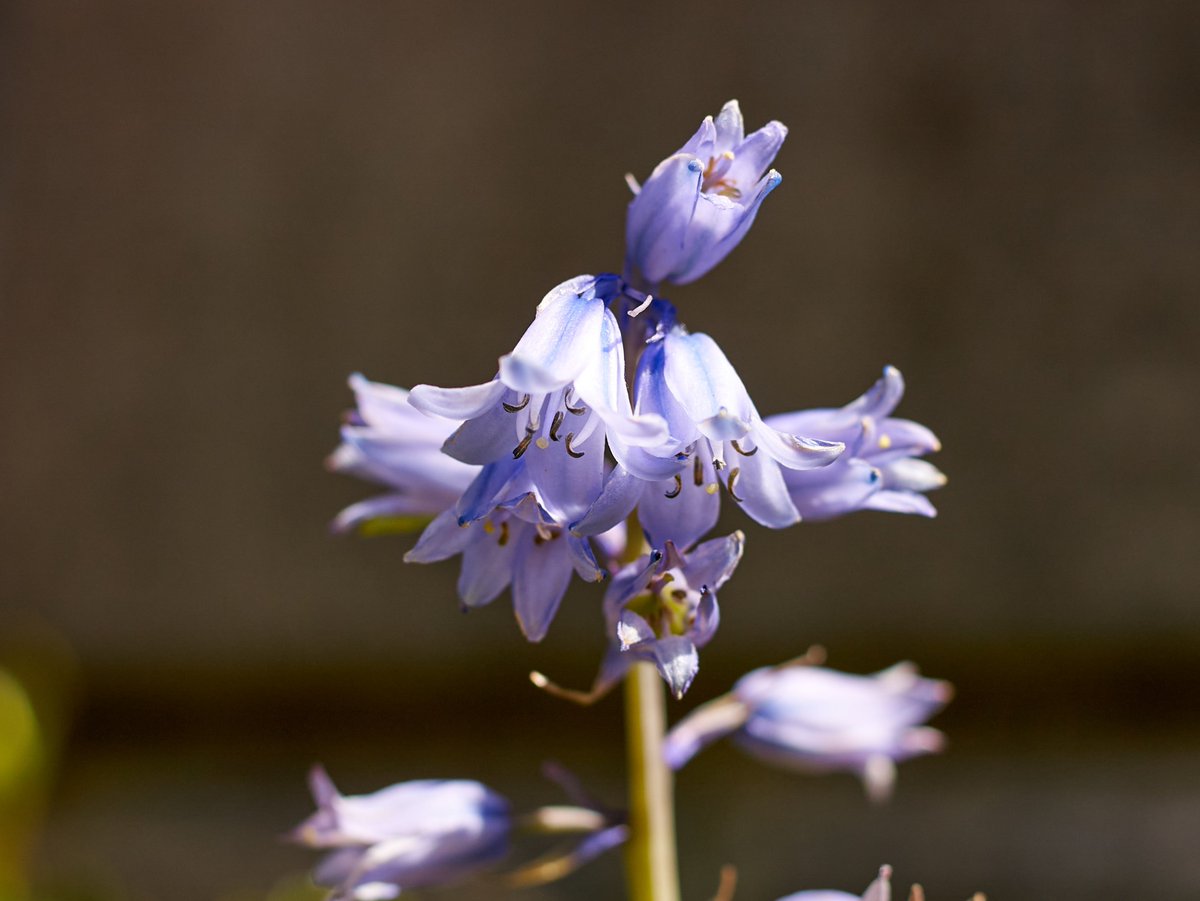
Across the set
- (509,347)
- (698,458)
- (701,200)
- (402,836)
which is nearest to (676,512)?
(698,458)

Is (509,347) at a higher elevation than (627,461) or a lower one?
higher

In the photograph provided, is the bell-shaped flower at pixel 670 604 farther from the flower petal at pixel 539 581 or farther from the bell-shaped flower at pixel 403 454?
the bell-shaped flower at pixel 403 454

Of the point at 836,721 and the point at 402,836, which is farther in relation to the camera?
the point at 836,721

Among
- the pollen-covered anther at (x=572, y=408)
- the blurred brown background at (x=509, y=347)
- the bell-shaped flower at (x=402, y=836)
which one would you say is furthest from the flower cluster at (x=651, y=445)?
the blurred brown background at (x=509, y=347)

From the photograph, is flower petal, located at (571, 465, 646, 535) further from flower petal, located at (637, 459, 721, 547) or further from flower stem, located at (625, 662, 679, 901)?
flower stem, located at (625, 662, 679, 901)

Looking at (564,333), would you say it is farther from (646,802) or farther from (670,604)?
(646,802)

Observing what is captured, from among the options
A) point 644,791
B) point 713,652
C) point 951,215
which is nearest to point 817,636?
point 713,652

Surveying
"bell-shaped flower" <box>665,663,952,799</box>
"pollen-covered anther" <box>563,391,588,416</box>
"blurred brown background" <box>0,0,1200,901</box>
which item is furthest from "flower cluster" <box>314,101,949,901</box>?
"blurred brown background" <box>0,0,1200,901</box>
